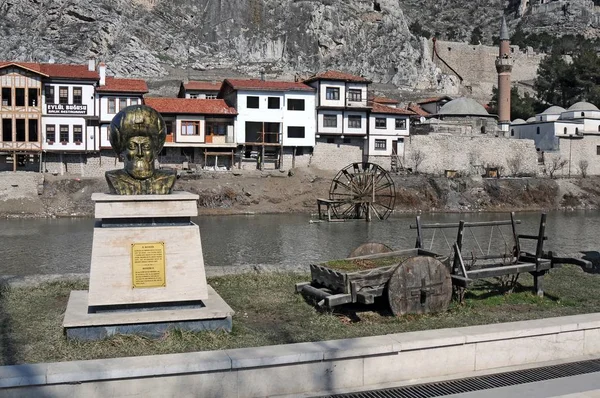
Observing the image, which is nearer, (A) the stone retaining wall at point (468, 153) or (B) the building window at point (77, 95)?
(B) the building window at point (77, 95)

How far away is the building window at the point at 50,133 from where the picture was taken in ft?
150

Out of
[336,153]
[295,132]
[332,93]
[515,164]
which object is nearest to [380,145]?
[336,153]

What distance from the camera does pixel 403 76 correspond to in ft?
297

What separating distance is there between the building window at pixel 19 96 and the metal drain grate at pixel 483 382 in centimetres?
4504

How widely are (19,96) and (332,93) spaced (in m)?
25.4

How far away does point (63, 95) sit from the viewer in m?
46.6

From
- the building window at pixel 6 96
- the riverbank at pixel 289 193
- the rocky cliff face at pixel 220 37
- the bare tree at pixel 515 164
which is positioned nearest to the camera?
the riverbank at pixel 289 193

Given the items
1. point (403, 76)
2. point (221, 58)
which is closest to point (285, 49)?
point (221, 58)

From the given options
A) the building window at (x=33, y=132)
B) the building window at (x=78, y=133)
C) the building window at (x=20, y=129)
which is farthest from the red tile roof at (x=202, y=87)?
the building window at (x=20, y=129)

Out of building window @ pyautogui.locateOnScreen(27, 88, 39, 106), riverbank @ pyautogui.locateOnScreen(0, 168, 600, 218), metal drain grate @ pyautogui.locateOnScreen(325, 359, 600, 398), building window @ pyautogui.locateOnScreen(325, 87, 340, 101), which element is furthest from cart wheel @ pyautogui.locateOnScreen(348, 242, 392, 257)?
building window @ pyautogui.locateOnScreen(325, 87, 340, 101)

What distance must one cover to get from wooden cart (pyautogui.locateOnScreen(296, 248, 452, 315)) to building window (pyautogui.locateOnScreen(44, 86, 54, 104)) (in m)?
41.7

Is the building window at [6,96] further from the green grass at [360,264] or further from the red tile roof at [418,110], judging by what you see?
the red tile roof at [418,110]

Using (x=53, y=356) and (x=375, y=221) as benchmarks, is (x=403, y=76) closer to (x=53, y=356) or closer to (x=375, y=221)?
(x=375, y=221)

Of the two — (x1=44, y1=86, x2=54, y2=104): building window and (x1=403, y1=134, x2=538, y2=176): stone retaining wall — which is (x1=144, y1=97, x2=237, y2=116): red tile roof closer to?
(x1=44, y1=86, x2=54, y2=104): building window
